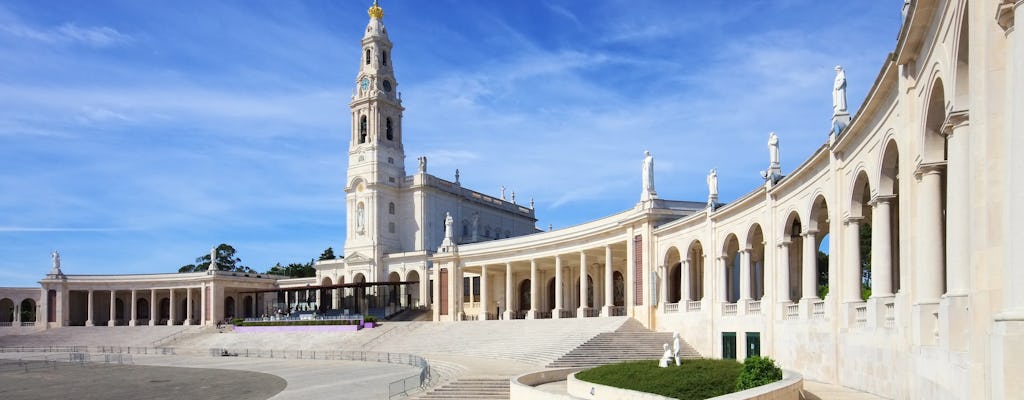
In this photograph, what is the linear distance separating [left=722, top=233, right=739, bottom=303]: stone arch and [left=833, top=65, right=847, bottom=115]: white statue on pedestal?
44.7 ft

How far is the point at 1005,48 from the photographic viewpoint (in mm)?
11672

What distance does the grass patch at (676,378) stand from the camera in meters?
22.3

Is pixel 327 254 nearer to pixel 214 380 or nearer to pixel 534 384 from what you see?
pixel 214 380

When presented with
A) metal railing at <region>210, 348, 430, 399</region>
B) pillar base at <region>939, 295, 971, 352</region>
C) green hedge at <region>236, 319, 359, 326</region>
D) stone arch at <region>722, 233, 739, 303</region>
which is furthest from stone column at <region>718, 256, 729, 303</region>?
green hedge at <region>236, 319, 359, 326</region>

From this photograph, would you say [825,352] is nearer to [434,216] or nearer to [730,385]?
[730,385]

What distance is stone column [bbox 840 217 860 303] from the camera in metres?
24.7

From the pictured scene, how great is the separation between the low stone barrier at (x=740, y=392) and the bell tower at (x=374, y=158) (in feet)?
181

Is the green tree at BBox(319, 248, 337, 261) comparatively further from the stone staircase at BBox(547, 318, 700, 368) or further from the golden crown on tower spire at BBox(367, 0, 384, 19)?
the stone staircase at BBox(547, 318, 700, 368)

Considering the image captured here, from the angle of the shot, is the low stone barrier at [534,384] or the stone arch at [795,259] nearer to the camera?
the low stone barrier at [534,384]

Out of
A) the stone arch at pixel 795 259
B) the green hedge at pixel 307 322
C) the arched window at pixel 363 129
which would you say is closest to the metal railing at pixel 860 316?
the stone arch at pixel 795 259

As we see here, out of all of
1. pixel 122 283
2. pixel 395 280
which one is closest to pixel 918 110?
pixel 395 280

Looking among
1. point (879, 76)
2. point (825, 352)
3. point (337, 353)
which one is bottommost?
point (337, 353)

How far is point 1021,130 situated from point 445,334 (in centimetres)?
4901

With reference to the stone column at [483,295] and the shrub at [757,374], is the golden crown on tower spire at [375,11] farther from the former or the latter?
the shrub at [757,374]
